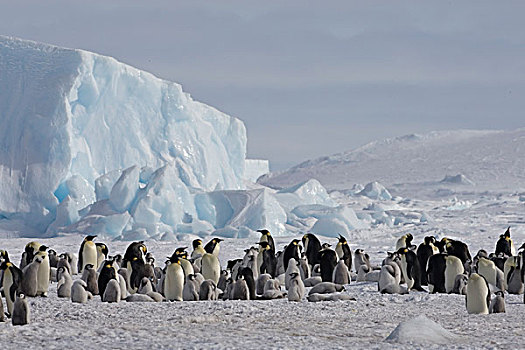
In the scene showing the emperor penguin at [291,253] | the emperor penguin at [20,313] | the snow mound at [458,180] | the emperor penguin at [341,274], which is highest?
the snow mound at [458,180]

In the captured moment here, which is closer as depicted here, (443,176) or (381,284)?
(381,284)

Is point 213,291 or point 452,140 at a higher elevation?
point 452,140

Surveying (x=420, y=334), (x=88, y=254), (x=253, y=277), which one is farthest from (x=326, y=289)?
(x=88, y=254)

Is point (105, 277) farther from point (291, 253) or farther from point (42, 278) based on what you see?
point (291, 253)

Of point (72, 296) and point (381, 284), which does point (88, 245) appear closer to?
point (72, 296)

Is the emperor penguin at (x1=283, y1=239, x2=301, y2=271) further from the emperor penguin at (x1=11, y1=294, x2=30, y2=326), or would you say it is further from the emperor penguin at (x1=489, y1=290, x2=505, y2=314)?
the emperor penguin at (x1=11, y1=294, x2=30, y2=326)

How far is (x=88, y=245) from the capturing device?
13609 millimetres

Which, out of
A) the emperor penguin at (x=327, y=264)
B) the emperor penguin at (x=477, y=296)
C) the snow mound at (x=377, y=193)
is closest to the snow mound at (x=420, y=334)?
the emperor penguin at (x=477, y=296)

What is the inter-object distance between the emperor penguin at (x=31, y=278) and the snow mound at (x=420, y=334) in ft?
16.0

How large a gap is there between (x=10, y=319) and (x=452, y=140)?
8760cm

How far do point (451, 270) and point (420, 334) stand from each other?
4.84 meters

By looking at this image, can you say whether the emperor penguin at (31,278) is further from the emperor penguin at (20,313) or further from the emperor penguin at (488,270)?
the emperor penguin at (488,270)

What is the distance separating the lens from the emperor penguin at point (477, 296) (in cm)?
897

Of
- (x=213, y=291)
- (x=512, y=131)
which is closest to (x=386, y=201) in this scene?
(x=213, y=291)
